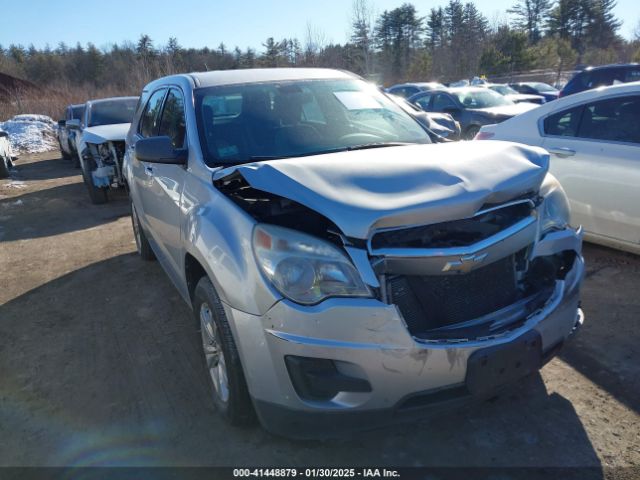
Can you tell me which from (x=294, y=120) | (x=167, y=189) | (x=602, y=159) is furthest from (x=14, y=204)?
(x=602, y=159)

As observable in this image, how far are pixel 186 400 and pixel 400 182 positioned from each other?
1.83 meters

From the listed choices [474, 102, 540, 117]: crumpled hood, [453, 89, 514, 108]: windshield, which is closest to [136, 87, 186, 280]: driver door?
[474, 102, 540, 117]: crumpled hood

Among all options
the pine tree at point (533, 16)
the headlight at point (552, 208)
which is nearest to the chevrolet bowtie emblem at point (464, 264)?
the headlight at point (552, 208)

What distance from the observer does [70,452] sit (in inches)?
102

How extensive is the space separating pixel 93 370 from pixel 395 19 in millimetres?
72867

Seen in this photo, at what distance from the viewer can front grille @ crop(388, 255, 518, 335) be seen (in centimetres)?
206

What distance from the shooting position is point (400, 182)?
2209 millimetres

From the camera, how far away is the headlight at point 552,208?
8.27 feet

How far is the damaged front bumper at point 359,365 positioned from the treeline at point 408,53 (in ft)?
95.2

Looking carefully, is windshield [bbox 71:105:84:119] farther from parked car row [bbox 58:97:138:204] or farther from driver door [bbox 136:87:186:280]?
driver door [bbox 136:87:186:280]

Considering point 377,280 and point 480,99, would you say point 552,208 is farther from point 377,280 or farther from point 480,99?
point 480,99

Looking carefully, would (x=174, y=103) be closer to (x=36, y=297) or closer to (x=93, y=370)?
(x=93, y=370)

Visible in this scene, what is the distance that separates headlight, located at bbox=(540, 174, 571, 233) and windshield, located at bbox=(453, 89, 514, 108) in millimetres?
9683

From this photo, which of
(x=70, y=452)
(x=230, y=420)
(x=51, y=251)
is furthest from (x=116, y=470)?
(x=51, y=251)
